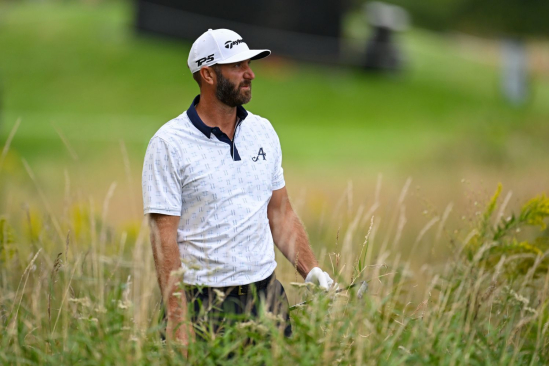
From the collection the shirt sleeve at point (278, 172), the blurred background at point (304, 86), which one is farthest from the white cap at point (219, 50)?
the blurred background at point (304, 86)

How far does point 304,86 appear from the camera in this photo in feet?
87.7

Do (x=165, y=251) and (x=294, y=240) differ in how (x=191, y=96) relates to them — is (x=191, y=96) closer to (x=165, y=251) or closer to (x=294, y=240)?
(x=294, y=240)

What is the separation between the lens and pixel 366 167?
15859mm

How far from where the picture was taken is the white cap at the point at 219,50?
3738mm

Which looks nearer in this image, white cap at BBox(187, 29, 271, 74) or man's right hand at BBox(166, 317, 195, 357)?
man's right hand at BBox(166, 317, 195, 357)

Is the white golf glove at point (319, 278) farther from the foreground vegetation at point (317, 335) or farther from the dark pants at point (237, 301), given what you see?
the dark pants at point (237, 301)

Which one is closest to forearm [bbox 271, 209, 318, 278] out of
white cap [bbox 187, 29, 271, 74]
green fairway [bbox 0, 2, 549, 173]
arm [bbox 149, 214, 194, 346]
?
arm [bbox 149, 214, 194, 346]

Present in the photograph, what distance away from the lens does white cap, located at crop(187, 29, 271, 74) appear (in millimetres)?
3738

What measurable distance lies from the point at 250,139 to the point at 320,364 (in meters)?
1.12

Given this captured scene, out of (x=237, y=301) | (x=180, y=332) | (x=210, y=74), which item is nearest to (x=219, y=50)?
(x=210, y=74)

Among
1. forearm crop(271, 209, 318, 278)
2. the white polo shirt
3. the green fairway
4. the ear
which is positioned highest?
the ear

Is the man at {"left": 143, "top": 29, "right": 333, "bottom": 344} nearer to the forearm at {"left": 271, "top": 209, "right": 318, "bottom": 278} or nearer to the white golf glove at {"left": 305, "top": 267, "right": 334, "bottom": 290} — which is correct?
the white golf glove at {"left": 305, "top": 267, "right": 334, "bottom": 290}

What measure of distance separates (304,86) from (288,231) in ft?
75.2

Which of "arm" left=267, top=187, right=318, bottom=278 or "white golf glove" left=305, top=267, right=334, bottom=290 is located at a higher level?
"arm" left=267, top=187, right=318, bottom=278
